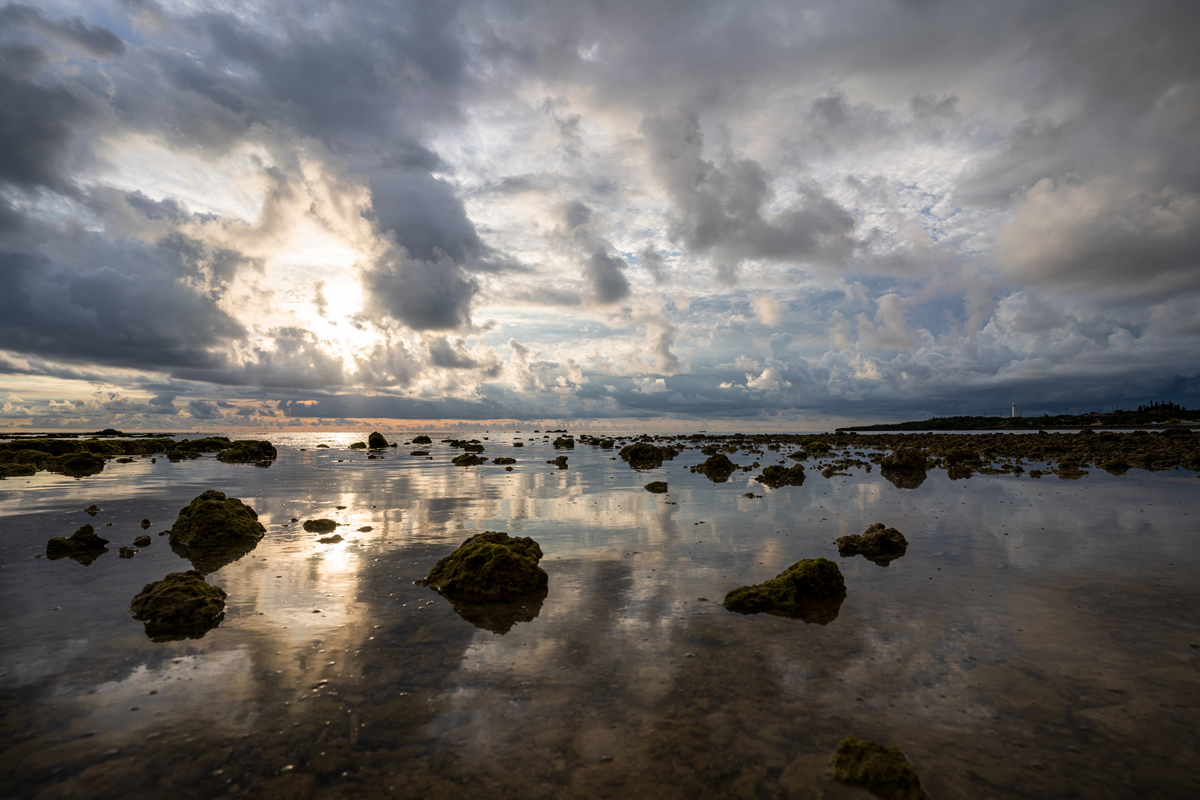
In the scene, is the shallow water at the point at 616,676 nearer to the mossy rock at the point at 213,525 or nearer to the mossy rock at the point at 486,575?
the mossy rock at the point at 486,575

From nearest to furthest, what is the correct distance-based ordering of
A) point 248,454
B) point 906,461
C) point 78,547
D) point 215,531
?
point 78,547 < point 215,531 < point 906,461 < point 248,454

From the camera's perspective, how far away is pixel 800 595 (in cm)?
1203

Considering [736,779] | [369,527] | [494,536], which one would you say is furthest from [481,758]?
[369,527]

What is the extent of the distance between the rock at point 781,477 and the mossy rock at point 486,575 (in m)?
23.7

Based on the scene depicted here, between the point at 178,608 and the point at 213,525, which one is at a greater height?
the point at 213,525

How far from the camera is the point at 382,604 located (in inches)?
470

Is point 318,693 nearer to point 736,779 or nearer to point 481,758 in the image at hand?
point 481,758

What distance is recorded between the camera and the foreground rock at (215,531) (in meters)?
16.8

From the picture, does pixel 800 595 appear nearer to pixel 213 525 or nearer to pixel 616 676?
pixel 616 676

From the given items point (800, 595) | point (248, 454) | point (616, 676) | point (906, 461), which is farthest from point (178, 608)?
point (248, 454)

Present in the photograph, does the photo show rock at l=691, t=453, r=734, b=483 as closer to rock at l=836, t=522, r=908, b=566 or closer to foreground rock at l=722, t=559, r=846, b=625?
rock at l=836, t=522, r=908, b=566

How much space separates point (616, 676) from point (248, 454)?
72.9m

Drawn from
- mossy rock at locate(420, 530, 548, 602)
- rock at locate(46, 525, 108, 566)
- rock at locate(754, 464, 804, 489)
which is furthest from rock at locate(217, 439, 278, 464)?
mossy rock at locate(420, 530, 548, 602)

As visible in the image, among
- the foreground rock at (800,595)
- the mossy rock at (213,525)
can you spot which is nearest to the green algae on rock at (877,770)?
the foreground rock at (800,595)
